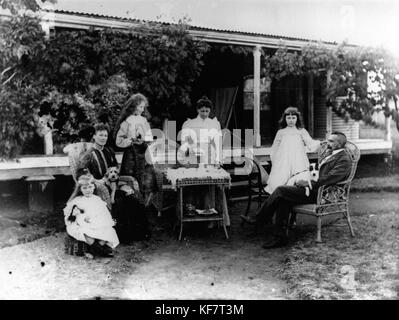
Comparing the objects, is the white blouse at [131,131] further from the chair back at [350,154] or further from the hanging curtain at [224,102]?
the hanging curtain at [224,102]

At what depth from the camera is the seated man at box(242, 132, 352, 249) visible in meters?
5.37

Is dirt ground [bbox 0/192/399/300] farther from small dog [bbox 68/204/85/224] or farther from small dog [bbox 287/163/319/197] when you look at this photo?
small dog [bbox 287/163/319/197]

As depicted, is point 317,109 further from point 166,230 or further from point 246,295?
point 246,295

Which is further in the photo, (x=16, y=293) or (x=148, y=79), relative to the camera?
(x=148, y=79)

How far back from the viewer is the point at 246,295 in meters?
4.07

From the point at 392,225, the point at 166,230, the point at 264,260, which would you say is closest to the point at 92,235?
the point at 166,230

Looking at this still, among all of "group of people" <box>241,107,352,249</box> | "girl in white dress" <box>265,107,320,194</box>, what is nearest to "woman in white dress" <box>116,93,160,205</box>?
"group of people" <box>241,107,352,249</box>

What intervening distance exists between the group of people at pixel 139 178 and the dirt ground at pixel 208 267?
0.27 meters

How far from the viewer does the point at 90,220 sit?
4.86 metres

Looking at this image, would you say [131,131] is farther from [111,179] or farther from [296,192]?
[296,192]

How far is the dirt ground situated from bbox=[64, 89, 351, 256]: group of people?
0.27 metres

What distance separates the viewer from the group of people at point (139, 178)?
16.2ft

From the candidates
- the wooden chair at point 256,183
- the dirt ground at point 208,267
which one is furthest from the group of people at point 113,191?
the wooden chair at point 256,183

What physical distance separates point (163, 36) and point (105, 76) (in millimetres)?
1211
